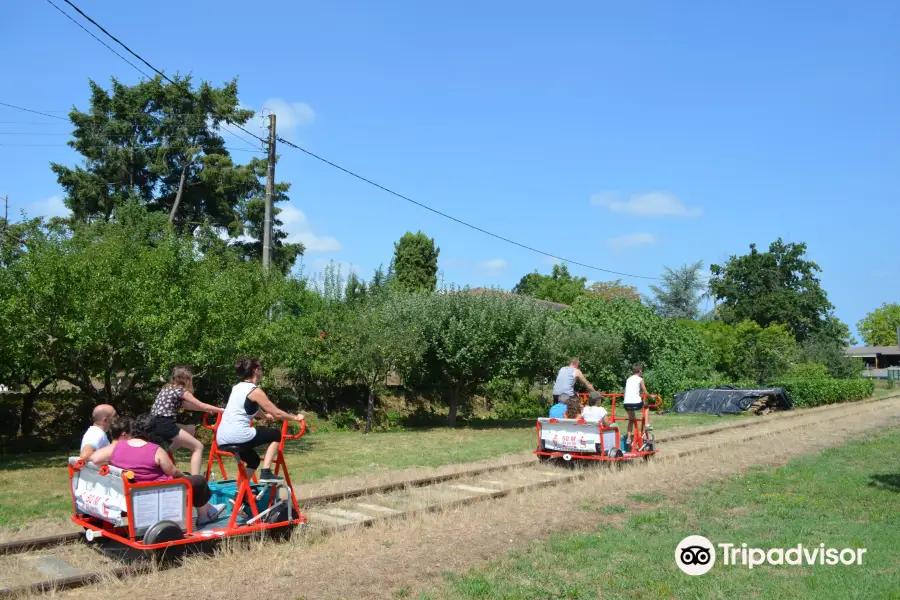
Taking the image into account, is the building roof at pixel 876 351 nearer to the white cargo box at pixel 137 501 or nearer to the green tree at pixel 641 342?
the green tree at pixel 641 342

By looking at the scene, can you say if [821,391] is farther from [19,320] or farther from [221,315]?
[19,320]

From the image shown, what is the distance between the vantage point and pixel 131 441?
7129mm

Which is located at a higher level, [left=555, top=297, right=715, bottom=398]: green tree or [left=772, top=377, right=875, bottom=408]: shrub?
[left=555, top=297, right=715, bottom=398]: green tree

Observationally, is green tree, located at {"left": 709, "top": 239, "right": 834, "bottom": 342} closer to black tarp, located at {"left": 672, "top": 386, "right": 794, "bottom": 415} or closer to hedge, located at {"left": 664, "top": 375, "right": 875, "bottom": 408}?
hedge, located at {"left": 664, "top": 375, "right": 875, "bottom": 408}

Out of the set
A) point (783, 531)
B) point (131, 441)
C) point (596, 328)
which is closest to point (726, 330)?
point (596, 328)

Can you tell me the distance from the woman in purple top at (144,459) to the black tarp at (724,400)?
80.5 feet

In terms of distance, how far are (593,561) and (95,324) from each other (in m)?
10.3

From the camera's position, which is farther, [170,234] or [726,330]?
[726,330]

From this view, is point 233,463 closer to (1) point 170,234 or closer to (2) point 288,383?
(1) point 170,234

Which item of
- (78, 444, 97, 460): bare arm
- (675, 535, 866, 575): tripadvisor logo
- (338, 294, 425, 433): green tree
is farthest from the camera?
(338, 294, 425, 433): green tree

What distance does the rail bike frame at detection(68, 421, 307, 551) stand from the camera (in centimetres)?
684

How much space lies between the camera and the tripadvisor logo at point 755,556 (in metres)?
6.70

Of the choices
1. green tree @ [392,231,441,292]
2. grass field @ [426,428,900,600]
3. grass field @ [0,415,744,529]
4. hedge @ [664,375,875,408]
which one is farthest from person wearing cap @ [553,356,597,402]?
green tree @ [392,231,441,292]

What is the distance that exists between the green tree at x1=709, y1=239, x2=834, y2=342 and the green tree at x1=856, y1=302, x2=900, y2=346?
4078cm
